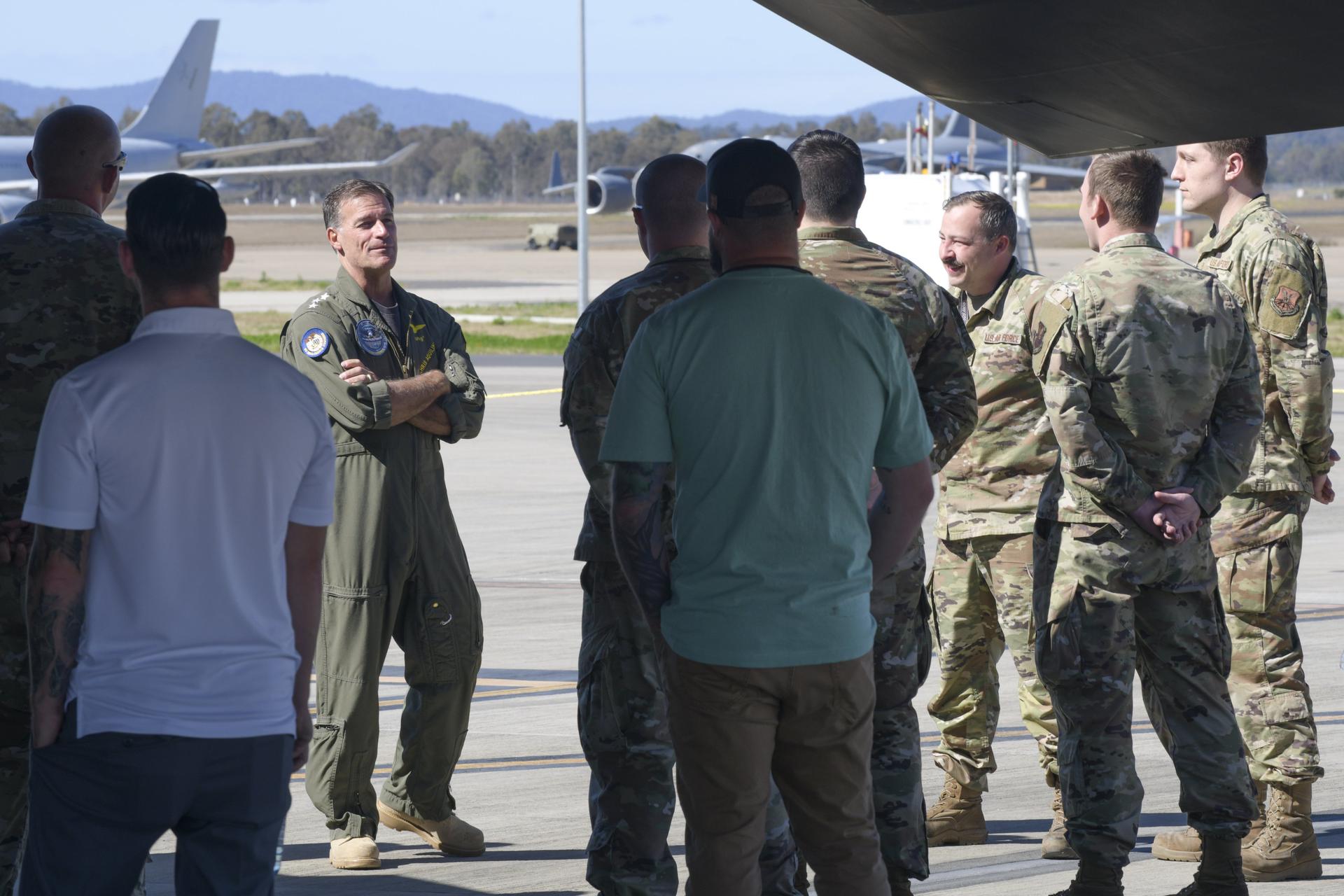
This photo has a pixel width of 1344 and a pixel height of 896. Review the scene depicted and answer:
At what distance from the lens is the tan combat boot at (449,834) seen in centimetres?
566

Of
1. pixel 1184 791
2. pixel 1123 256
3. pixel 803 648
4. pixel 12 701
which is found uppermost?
pixel 1123 256

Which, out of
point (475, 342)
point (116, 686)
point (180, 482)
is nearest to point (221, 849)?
point (116, 686)

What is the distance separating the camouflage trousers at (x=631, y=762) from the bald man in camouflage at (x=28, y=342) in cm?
152

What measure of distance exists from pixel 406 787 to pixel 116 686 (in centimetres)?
271

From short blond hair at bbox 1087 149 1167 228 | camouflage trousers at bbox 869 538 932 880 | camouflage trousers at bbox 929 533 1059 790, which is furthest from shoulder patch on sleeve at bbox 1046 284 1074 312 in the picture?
camouflage trousers at bbox 929 533 1059 790

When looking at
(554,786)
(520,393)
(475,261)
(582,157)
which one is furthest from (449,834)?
(475,261)

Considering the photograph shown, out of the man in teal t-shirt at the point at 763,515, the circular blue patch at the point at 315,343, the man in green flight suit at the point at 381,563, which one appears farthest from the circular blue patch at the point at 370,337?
the man in teal t-shirt at the point at 763,515

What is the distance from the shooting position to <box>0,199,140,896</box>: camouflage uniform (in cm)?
431

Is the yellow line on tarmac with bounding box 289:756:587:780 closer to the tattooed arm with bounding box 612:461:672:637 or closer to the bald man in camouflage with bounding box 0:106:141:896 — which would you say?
A: the bald man in camouflage with bounding box 0:106:141:896

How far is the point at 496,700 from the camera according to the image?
25.9ft

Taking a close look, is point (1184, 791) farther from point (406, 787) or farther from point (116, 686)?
point (116, 686)

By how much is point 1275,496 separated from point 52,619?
4165 millimetres

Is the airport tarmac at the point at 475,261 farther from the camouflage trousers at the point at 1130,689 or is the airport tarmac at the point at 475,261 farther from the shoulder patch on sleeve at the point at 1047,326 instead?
the camouflage trousers at the point at 1130,689

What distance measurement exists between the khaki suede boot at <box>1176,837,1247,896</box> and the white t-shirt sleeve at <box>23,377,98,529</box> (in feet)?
11.3
